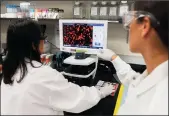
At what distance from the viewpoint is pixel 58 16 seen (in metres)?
1.95

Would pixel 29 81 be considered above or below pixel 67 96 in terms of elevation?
above

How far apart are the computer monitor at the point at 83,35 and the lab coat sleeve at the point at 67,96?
601 mm

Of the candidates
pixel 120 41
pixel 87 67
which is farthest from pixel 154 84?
pixel 120 41

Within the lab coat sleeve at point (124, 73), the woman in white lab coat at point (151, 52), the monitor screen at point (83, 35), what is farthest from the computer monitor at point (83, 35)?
the woman in white lab coat at point (151, 52)

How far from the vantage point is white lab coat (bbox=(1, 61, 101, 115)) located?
99cm

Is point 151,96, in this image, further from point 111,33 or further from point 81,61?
point 111,33

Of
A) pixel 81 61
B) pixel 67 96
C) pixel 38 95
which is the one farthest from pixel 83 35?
pixel 38 95

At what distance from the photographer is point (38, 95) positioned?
1.01m

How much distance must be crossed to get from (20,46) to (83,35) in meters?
0.82

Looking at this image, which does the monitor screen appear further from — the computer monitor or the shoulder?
the shoulder

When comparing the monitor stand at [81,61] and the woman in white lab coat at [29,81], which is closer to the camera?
the woman in white lab coat at [29,81]

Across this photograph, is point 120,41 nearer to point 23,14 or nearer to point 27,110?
point 23,14

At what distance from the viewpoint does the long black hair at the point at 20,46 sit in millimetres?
1028

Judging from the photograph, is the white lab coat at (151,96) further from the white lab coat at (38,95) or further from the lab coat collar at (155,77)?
Answer: the white lab coat at (38,95)
